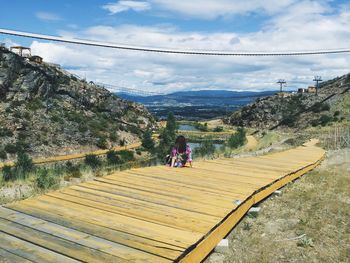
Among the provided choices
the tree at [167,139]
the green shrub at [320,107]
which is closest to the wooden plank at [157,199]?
the tree at [167,139]

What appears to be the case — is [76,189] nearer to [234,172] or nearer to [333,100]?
[234,172]

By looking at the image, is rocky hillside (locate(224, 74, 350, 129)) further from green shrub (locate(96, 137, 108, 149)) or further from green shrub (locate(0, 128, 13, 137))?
green shrub (locate(0, 128, 13, 137))

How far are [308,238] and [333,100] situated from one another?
251 feet

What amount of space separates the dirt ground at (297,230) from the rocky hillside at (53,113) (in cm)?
5336

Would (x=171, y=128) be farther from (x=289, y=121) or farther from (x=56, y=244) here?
(x=56, y=244)

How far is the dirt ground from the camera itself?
20.7 ft

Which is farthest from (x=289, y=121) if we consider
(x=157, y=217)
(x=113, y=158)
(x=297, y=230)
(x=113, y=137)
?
(x=157, y=217)

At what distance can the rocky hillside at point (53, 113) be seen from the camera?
64938 mm

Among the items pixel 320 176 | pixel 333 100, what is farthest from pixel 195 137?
pixel 320 176

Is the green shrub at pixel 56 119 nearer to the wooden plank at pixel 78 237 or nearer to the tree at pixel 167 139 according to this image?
the tree at pixel 167 139

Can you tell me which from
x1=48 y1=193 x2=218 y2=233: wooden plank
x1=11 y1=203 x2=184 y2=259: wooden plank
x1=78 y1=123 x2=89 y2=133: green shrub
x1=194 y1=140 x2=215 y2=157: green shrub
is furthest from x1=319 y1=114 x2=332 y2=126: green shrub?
x1=11 y1=203 x2=184 y2=259: wooden plank

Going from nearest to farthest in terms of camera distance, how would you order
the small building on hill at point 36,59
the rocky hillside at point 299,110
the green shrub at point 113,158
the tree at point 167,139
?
the green shrub at point 113,158 → the rocky hillside at point 299,110 → the tree at point 167,139 → the small building on hill at point 36,59

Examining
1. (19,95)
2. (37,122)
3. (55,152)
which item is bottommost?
(55,152)

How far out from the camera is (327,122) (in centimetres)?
6284
